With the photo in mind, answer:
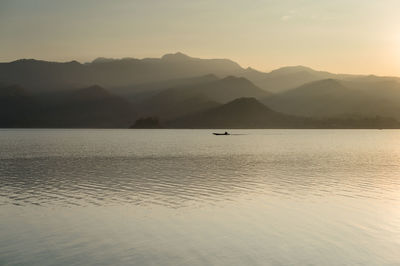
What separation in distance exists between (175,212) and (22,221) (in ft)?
40.4

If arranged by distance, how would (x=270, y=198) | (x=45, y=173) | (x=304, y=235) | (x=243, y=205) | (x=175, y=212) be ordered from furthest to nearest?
(x=45, y=173)
(x=270, y=198)
(x=243, y=205)
(x=175, y=212)
(x=304, y=235)

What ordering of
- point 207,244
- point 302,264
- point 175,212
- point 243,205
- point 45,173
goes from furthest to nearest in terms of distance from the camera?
1. point 45,173
2. point 243,205
3. point 175,212
4. point 207,244
5. point 302,264

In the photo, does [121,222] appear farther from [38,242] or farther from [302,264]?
[302,264]

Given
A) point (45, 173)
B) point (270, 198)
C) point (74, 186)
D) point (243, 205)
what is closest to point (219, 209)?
point (243, 205)

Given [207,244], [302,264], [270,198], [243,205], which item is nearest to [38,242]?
[207,244]

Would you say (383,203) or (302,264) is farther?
(383,203)

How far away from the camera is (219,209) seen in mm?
39500

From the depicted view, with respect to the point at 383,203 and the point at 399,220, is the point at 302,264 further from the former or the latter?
the point at 383,203

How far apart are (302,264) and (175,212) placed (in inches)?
631

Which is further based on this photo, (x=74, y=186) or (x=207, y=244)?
(x=74, y=186)

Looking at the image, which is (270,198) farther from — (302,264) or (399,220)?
(302,264)

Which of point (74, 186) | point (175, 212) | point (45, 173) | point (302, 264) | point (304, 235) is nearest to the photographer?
point (302, 264)

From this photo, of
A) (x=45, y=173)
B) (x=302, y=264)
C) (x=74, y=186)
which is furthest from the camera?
(x=45, y=173)

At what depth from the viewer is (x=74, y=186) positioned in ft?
181
